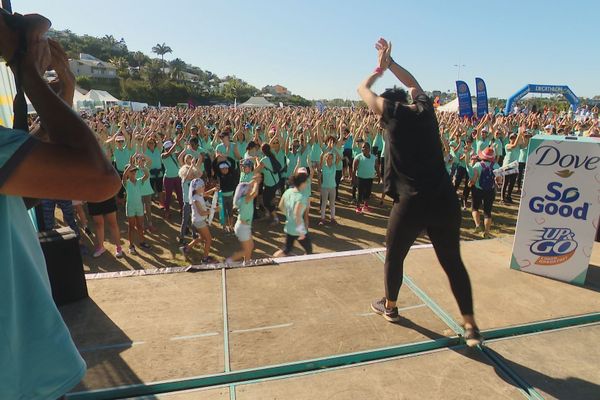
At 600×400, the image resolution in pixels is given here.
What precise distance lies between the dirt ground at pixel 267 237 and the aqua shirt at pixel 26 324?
5.62 meters

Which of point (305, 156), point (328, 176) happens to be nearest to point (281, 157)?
point (305, 156)

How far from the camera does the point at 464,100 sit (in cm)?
1777

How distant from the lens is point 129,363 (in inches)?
98.7

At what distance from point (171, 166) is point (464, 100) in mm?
14533

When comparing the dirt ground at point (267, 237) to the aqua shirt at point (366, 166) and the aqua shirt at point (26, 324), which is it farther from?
the aqua shirt at point (26, 324)

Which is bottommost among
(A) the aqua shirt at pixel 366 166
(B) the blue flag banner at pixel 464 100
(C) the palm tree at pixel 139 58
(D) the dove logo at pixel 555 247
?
(D) the dove logo at pixel 555 247

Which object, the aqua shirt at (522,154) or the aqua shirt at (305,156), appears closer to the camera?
the aqua shirt at (305,156)

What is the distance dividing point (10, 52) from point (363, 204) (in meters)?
9.15

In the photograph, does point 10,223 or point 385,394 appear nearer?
point 10,223

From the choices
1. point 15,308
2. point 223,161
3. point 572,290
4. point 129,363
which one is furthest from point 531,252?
point 223,161

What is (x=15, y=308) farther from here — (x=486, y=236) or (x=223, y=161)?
(x=486, y=236)

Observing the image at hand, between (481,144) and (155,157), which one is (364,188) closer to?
(481,144)

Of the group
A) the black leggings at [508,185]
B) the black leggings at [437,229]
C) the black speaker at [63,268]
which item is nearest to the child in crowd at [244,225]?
the black speaker at [63,268]

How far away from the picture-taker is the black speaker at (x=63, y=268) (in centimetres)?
320
